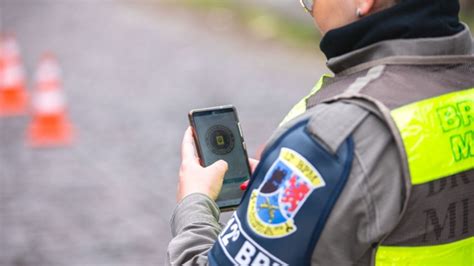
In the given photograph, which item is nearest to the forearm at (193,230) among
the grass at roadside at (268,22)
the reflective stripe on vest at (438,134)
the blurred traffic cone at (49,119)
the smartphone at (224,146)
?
the smartphone at (224,146)

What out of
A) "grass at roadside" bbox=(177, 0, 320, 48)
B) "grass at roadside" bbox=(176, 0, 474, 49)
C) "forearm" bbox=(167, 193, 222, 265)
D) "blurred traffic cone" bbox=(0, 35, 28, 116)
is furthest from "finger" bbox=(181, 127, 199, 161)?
Result: "grass at roadside" bbox=(177, 0, 320, 48)

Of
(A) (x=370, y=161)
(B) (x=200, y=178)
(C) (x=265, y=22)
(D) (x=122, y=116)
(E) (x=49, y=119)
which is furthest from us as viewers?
(C) (x=265, y=22)

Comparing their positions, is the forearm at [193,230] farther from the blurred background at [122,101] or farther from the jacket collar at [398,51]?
the blurred background at [122,101]

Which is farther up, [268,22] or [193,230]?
[268,22]

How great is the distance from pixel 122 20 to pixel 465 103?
59.1 feet

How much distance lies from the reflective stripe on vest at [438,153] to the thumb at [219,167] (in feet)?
1.57

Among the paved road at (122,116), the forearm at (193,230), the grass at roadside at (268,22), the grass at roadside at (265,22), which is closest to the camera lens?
the forearm at (193,230)

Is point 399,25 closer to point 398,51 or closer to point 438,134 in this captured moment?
point 398,51

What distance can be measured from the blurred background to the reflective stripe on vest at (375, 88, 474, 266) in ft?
14.0

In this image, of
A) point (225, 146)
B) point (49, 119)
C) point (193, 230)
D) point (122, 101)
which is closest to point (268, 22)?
point (122, 101)

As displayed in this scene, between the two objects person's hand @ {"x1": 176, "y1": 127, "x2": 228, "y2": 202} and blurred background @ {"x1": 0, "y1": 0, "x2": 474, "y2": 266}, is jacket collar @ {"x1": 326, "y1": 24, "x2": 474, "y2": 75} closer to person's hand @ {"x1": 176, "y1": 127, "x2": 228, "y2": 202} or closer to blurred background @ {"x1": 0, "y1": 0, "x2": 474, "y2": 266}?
person's hand @ {"x1": 176, "y1": 127, "x2": 228, "y2": 202}

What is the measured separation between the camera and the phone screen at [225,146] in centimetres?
248

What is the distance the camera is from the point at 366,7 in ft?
7.00

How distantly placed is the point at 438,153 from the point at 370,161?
0.19 metres
